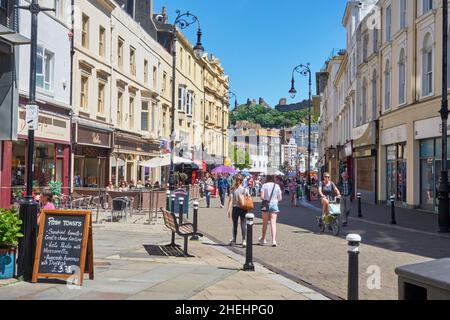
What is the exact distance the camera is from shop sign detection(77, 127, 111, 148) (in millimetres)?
26172

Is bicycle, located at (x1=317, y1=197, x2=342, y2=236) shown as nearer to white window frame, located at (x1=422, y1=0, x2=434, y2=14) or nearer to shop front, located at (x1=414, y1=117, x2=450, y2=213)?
shop front, located at (x1=414, y1=117, x2=450, y2=213)

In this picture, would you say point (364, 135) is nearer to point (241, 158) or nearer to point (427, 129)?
point (427, 129)

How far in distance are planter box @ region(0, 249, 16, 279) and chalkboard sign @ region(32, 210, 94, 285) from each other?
39 centimetres

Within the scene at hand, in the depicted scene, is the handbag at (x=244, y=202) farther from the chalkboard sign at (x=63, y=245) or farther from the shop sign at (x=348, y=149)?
the shop sign at (x=348, y=149)

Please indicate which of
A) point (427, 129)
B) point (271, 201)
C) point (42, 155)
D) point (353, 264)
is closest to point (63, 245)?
point (353, 264)

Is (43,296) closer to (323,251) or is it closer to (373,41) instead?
(323,251)

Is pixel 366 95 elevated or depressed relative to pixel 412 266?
elevated

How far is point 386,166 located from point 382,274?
22530 millimetres

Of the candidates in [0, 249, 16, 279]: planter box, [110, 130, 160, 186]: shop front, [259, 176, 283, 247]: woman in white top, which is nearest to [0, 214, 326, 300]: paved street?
[0, 249, 16, 279]: planter box

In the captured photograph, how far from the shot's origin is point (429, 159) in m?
24.4

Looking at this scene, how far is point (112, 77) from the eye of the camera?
101ft
